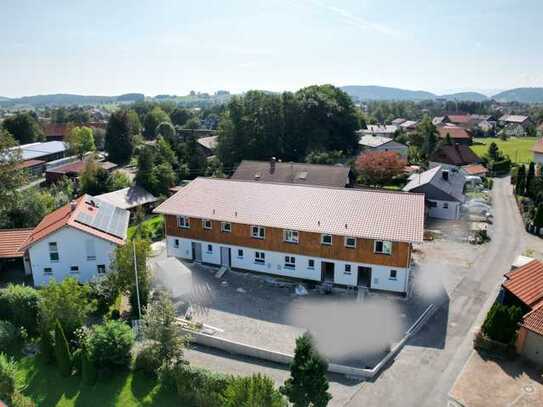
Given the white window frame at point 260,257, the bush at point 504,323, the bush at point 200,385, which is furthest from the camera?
the white window frame at point 260,257

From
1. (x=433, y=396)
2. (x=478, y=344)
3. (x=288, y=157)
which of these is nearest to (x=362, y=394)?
(x=433, y=396)

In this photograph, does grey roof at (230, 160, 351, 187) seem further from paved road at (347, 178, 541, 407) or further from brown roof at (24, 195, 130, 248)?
brown roof at (24, 195, 130, 248)

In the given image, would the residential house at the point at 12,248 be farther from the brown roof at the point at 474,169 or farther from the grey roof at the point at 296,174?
the brown roof at the point at 474,169

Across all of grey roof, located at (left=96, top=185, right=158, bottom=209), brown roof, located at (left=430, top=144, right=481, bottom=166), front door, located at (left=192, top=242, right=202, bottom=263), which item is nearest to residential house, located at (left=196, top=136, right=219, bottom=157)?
grey roof, located at (left=96, top=185, right=158, bottom=209)

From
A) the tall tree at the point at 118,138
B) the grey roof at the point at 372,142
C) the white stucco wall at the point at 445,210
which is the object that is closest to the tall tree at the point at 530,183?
the white stucco wall at the point at 445,210

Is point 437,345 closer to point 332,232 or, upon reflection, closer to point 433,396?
point 433,396
